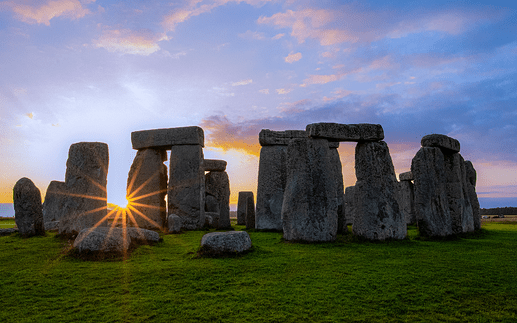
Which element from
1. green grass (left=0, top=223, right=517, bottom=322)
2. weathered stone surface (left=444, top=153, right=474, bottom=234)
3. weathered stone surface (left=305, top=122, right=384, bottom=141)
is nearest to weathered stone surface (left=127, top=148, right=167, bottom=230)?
green grass (left=0, top=223, right=517, bottom=322)

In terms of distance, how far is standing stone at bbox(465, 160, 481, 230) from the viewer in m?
12.1

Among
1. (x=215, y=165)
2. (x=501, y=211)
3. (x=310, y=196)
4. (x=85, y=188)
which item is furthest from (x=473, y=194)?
(x=501, y=211)

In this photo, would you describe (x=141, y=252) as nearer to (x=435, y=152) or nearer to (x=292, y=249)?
(x=292, y=249)

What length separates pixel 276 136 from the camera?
13.0m

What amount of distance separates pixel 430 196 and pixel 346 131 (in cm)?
321

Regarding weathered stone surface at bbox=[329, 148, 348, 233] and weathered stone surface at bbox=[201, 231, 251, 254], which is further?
weathered stone surface at bbox=[329, 148, 348, 233]

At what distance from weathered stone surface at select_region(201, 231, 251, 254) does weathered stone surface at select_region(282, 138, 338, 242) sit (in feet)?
6.55

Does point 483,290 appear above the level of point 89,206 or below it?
below

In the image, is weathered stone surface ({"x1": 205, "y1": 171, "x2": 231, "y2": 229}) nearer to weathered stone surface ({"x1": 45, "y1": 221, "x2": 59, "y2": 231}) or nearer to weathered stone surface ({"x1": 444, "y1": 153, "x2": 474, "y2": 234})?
weathered stone surface ({"x1": 45, "y1": 221, "x2": 59, "y2": 231})

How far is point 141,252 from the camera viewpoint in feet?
22.5

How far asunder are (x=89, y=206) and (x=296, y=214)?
5873 mm

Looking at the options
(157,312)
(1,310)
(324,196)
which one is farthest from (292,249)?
(1,310)

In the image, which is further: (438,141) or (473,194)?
(473,194)

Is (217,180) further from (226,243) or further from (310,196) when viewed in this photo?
(226,243)
